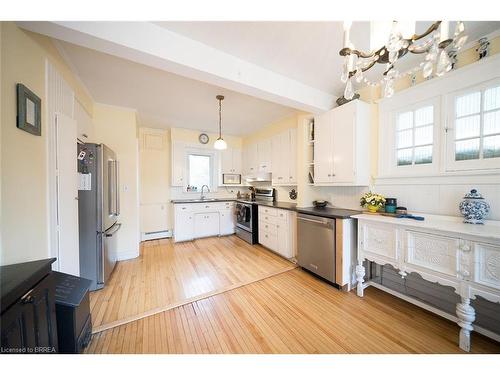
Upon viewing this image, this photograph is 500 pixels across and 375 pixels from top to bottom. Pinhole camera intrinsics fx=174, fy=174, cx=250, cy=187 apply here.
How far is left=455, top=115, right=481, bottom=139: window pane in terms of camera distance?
5.37 ft

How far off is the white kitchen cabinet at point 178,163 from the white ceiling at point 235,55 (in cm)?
90

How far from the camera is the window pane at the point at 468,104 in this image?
163 cm

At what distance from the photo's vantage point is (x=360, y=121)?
2.29 m

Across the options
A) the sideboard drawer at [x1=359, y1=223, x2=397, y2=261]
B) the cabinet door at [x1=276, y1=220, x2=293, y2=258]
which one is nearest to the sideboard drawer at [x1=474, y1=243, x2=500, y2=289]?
the sideboard drawer at [x1=359, y1=223, x2=397, y2=261]

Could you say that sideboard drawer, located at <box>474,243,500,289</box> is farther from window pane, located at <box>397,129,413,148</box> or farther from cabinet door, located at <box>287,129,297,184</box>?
cabinet door, located at <box>287,129,297,184</box>

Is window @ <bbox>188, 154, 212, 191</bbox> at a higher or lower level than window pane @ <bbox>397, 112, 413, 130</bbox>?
lower

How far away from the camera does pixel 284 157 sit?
11.7 ft

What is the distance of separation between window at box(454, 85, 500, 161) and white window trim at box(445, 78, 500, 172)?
0.02 meters

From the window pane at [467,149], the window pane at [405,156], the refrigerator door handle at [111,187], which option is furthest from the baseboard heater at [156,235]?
the window pane at [467,149]

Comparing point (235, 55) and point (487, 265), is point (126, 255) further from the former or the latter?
point (487, 265)

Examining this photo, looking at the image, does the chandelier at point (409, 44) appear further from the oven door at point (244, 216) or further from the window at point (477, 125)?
the oven door at point (244, 216)

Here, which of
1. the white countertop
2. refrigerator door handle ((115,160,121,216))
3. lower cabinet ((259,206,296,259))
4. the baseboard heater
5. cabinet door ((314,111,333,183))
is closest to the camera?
the white countertop

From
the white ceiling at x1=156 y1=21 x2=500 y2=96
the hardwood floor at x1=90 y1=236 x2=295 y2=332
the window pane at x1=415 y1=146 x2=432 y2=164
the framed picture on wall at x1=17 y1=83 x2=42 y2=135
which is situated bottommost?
the hardwood floor at x1=90 y1=236 x2=295 y2=332
